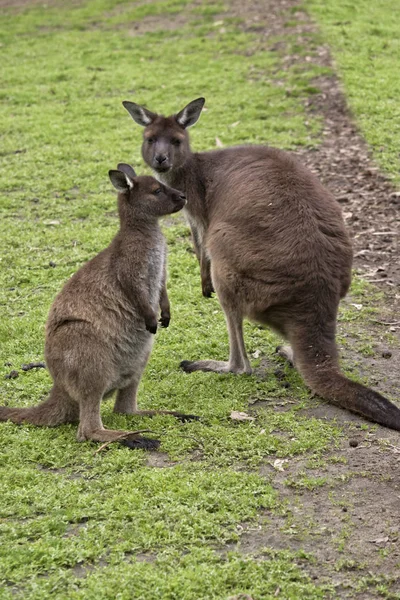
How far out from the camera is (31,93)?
40.0 feet

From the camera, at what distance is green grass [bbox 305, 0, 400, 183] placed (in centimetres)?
955

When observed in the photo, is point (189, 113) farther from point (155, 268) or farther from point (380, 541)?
point (380, 541)

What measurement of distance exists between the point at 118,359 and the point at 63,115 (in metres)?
7.29

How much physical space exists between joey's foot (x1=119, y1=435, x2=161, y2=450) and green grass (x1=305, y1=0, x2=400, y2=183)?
16.2 ft

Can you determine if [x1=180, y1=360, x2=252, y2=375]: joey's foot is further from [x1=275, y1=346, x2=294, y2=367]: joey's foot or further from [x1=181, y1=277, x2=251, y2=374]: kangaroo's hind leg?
[x1=275, y1=346, x2=294, y2=367]: joey's foot

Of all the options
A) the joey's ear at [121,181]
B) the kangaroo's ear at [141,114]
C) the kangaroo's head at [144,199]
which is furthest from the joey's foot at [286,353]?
the kangaroo's ear at [141,114]

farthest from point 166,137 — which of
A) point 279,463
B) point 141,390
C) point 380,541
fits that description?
point 380,541

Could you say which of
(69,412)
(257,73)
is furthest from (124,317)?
(257,73)

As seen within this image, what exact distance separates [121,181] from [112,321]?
819 millimetres

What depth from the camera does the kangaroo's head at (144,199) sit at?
16.2 ft

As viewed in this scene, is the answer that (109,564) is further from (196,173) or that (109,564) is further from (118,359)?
(196,173)

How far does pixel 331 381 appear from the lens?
4.68 metres

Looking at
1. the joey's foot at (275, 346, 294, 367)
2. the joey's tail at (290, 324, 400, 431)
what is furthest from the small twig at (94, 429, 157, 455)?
the joey's foot at (275, 346, 294, 367)

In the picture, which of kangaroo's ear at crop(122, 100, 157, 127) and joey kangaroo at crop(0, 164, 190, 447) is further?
kangaroo's ear at crop(122, 100, 157, 127)
